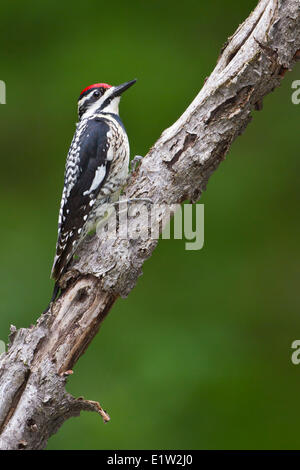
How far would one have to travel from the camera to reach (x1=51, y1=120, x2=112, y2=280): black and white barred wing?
8.44 feet

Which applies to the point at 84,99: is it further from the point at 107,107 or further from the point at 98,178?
the point at 98,178

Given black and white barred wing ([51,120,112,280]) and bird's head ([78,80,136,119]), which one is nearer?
A: black and white barred wing ([51,120,112,280])

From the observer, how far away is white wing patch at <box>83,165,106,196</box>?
8.59 ft

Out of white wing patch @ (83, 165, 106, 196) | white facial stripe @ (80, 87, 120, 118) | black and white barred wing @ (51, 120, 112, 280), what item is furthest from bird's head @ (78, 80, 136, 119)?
white wing patch @ (83, 165, 106, 196)

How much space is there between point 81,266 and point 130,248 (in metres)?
0.18

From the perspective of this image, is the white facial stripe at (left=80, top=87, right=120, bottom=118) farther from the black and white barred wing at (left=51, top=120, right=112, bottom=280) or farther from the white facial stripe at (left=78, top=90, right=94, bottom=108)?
the black and white barred wing at (left=51, top=120, right=112, bottom=280)

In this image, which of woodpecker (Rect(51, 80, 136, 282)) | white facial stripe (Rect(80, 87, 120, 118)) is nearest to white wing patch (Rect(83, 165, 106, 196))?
woodpecker (Rect(51, 80, 136, 282))

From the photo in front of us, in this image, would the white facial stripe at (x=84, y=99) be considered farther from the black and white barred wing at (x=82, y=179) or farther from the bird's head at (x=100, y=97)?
the black and white barred wing at (x=82, y=179)

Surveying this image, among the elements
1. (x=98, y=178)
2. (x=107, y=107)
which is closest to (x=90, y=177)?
(x=98, y=178)

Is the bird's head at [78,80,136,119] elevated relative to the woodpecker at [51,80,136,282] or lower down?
elevated

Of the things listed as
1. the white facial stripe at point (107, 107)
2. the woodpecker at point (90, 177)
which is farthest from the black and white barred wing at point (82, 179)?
the white facial stripe at point (107, 107)

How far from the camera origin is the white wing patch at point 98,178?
2.62 meters

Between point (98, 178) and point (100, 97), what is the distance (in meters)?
0.42

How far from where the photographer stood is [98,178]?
2643 millimetres
